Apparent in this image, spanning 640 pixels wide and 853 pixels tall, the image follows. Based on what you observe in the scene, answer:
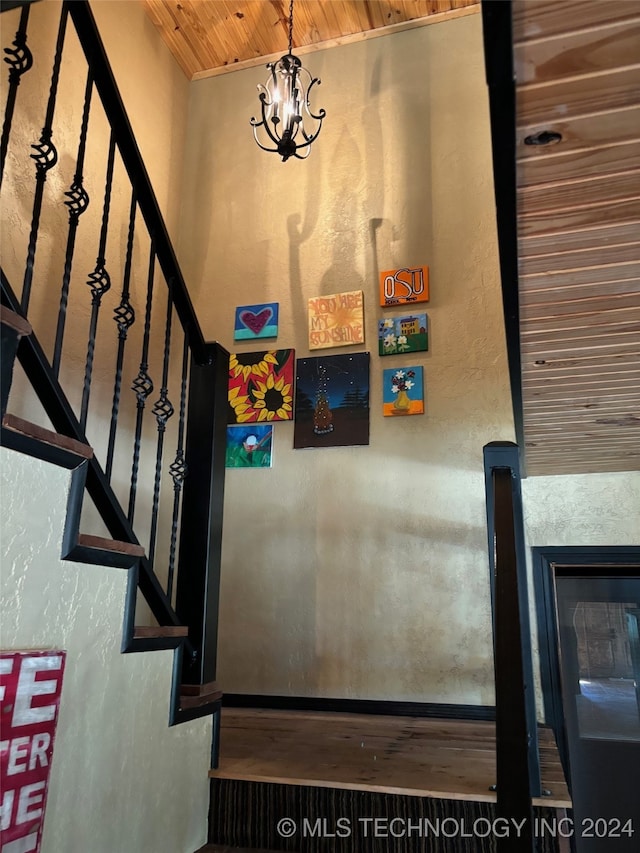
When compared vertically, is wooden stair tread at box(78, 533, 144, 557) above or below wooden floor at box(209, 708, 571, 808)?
above

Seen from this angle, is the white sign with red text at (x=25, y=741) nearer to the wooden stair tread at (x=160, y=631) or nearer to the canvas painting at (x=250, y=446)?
the wooden stair tread at (x=160, y=631)

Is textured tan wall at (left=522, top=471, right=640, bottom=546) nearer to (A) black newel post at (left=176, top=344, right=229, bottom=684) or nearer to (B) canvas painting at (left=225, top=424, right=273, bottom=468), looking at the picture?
(B) canvas painting at (left=225, top=424, right=273, bottom=468)

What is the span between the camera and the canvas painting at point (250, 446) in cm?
389

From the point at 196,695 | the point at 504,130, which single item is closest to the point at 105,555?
the point at 196,695

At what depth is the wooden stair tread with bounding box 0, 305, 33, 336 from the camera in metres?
1.32

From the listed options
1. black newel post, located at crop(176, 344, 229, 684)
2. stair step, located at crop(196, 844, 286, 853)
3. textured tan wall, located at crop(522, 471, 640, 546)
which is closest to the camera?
stair step, located at crop(196, 844, 286, 853)

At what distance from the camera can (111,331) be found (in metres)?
3.60

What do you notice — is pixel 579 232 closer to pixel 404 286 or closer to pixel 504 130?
pixel 504 130

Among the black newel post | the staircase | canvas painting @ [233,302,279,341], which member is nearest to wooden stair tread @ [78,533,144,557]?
the staircase

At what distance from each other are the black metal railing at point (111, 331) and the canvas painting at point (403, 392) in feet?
3.78

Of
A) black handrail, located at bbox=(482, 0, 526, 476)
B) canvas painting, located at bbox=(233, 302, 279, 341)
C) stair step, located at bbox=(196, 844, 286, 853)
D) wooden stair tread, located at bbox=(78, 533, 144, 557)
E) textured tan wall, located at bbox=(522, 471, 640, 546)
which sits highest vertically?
canvas painting, located at bbox=(233, 302, 279, 341)

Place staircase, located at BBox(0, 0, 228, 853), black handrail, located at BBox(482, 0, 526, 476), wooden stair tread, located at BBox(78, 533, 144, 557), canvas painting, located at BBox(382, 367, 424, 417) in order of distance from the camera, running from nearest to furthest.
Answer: black handrail, located at BBox(482, 0, 526, 476), staircase, located at BBox(0, 0, 228, 853), wooden stair tread, located at BBox(78, 533, 144, 557), canvas painting, located at BBox(382, 367, 424, 417)

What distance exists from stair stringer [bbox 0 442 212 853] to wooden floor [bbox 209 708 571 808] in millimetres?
340

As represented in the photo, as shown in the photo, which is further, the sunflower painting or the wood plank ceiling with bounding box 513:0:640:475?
the sunflower painting
